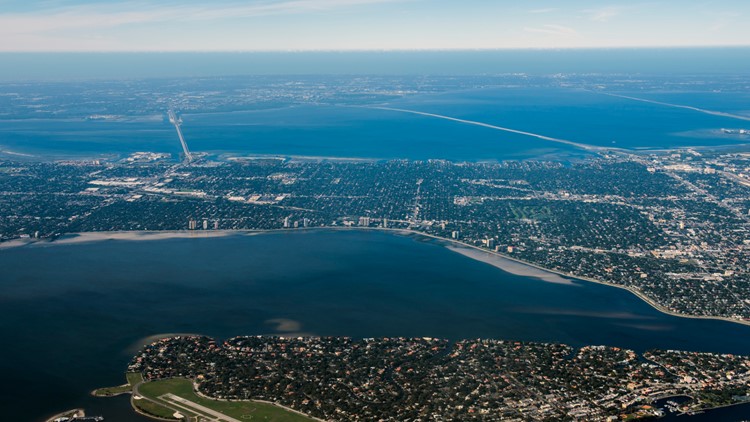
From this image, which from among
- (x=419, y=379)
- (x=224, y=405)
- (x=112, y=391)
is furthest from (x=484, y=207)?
(x=112, y=391)

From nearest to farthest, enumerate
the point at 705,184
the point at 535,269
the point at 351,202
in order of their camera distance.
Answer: the point at 535,269
the point at 351,202
the point at 705,184

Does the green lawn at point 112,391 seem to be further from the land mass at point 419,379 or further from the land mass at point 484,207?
the land mass at point 484,207

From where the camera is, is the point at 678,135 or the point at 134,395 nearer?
the point at 134,395

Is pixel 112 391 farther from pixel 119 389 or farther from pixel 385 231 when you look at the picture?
pixel 385 231

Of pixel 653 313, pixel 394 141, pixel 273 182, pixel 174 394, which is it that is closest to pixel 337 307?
pixel 174 394

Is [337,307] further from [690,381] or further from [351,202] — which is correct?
[351,202]

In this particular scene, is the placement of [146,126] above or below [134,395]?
above

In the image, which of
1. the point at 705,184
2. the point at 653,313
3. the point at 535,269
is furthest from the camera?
the point at 705,184
